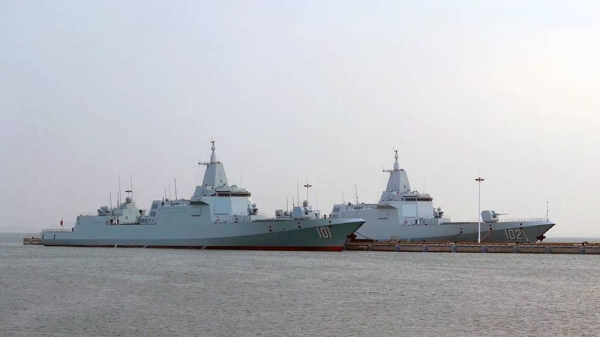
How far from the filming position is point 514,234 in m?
78.9

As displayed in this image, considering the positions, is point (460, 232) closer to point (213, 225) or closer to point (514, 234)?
point (514, 234)

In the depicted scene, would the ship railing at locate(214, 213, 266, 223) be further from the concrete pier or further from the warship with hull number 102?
the concrete pier

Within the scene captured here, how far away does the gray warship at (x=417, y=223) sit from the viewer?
78.8 metres

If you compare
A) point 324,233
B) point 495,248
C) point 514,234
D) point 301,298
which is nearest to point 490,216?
point 514,234

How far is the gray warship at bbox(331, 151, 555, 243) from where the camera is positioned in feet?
259

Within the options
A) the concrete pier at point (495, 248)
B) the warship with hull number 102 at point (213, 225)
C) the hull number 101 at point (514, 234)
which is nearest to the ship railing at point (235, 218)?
the warship with hull number 102 at point (213, 225)

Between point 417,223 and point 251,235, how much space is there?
1815 centimetres

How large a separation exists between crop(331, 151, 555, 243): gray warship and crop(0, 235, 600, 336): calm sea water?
1545 cm

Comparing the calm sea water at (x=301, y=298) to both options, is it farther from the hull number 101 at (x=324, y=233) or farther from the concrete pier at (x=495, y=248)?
the hull number 101 at (x=324, y=233)

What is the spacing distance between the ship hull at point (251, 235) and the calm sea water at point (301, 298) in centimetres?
995

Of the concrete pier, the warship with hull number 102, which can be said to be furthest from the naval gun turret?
the warship with hull number 102

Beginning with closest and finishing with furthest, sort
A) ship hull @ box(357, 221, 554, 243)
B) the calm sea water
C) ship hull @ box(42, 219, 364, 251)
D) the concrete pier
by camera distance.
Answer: the calm sea water → the concrete pier → ship hull @ box(42, 219, 364, 251) → ship hull @ box(357, 221, 554, 243)

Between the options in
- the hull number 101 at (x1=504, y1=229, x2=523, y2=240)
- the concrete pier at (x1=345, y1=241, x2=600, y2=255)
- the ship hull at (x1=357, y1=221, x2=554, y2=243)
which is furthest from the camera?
the hull number 101 at (x1=504, y1=229, x2=523, y2=240)

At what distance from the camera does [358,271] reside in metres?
54.1
